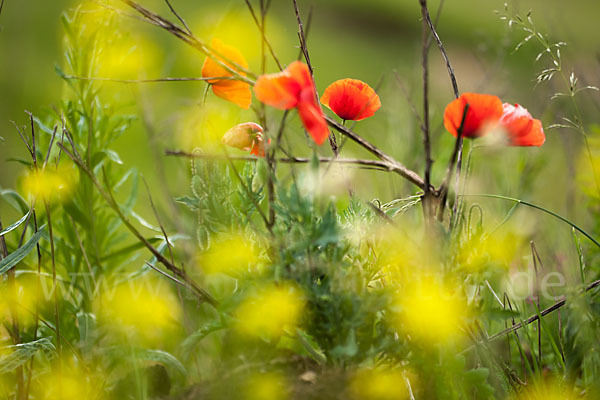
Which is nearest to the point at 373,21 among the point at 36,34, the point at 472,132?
the point at 36,34

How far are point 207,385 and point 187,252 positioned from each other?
38cm

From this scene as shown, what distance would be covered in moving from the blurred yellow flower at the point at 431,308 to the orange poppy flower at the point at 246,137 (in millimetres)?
202

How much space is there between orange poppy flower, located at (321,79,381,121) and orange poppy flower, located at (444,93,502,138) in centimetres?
9

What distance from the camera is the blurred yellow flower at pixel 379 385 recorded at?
1.88 feet

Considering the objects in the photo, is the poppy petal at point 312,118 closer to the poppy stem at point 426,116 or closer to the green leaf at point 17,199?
the poppy stem at point 426,116

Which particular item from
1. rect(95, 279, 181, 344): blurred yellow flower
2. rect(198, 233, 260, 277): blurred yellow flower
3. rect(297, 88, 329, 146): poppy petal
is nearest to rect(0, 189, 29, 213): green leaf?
rect(95, 279, 181, 344): blurred yellow flower

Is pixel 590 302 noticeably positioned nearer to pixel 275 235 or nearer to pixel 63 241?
pixel 275 235

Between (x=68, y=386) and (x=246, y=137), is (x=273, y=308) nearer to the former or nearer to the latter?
(x=246, y=137)

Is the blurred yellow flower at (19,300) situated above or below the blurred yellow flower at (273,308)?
below

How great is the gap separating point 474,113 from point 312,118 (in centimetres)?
15

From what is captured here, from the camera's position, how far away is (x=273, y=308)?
0.49 meters

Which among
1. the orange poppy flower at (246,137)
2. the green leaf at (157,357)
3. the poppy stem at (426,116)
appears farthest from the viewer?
the green leaf at (157,357)

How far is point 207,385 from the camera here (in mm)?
647

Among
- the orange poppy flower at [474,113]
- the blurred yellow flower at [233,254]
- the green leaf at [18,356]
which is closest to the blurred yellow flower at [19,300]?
the green leaf at [18,356]
